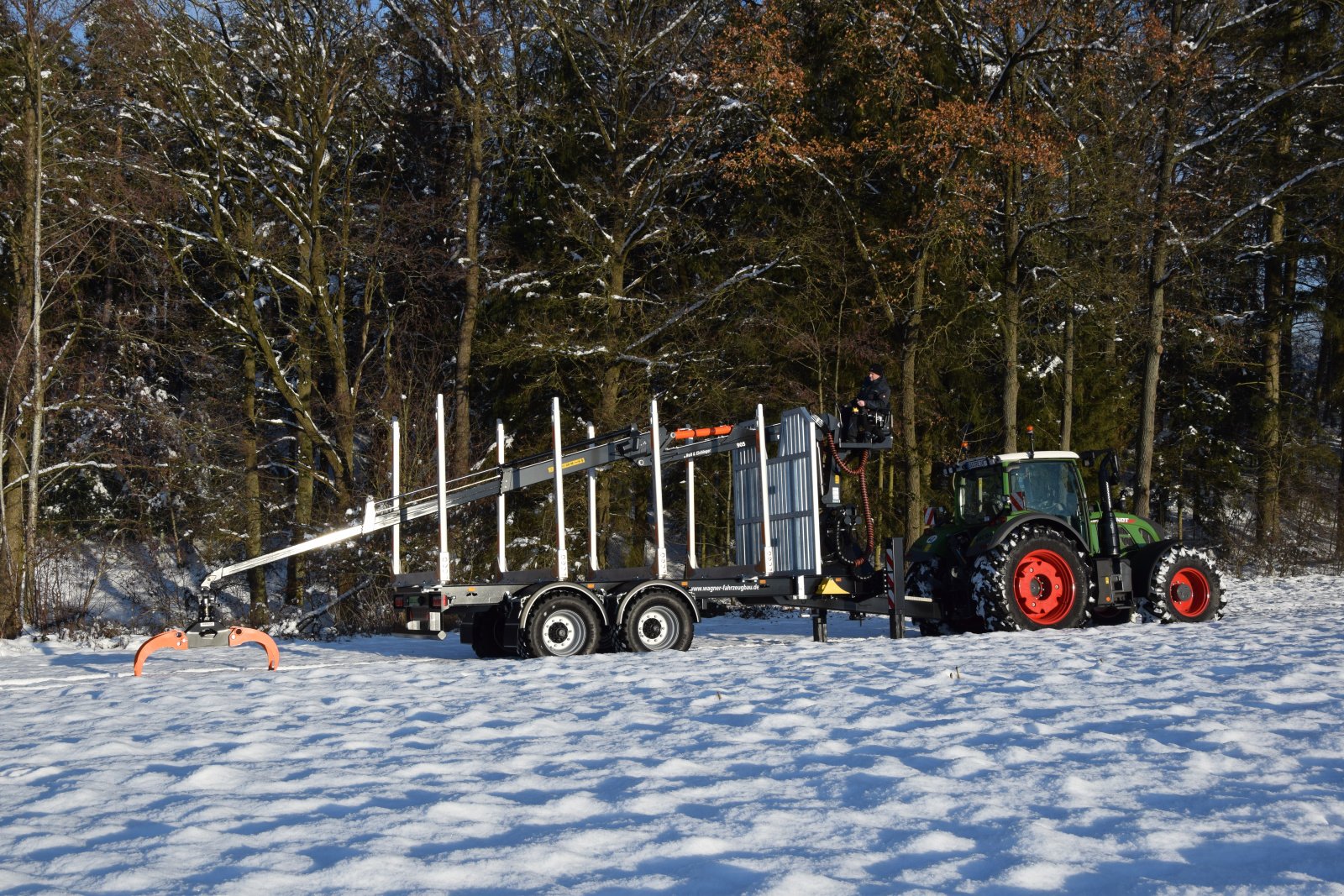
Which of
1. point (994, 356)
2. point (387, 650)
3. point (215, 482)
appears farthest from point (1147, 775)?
point (215, 482)

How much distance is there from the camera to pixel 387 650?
13.4m

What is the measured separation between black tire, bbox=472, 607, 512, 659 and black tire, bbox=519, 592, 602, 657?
2.14 ft

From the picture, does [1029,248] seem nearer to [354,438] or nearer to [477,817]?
[354,438]

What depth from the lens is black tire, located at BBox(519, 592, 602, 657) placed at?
1112 cm

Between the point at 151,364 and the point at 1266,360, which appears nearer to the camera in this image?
the point at 151,364

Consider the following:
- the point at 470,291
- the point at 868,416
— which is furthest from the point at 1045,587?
the point at 470,291

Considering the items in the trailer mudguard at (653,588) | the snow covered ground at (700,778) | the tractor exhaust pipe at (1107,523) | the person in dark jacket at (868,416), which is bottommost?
the snow covered ground at (700,778)

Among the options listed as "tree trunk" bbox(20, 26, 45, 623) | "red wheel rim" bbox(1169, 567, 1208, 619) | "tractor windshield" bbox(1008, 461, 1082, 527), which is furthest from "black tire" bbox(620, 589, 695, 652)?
"tree trunk" bbox(20, 26, 45, 623)

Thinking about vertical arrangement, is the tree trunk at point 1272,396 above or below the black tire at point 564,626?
above

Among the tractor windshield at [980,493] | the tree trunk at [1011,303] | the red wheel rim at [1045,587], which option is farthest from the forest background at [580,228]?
the red wheel rim at [1045,587]

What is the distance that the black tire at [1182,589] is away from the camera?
13.2m

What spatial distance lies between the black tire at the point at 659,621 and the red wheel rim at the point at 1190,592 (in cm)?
562

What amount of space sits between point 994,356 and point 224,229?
14.7 meters

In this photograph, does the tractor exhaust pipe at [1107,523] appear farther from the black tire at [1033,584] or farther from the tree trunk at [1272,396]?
the tree trunk at [1272,396]
